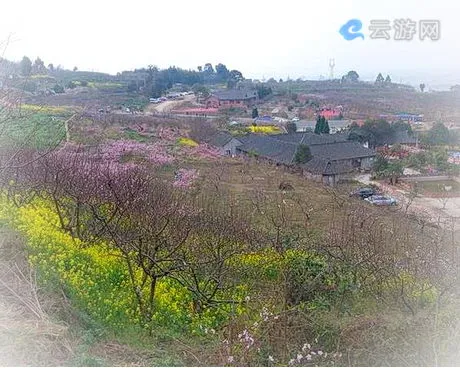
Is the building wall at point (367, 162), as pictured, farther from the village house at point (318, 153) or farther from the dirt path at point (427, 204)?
the dirt path at point (427, 204)

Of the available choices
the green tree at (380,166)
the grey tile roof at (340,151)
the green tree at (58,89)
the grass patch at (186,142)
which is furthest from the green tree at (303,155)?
the green tree at (58,89)

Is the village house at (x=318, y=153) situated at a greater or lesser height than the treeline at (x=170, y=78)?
lesser

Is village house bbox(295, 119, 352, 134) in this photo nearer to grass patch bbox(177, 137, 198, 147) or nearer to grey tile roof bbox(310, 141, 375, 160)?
grey tile roof bbox(310, 141, 375, 160)

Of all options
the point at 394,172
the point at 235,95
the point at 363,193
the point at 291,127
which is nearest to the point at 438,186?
the point at 394,172

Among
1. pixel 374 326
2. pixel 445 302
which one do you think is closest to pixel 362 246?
pixel 445 302

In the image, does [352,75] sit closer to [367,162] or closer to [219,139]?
[367,162]

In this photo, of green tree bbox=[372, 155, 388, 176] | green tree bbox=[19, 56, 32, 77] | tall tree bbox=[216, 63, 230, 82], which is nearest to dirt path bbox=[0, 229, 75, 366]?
green tree bbox=[19, 56, 32, 77]
